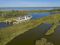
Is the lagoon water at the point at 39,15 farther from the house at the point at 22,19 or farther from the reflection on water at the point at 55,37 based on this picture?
the reflection on water at the point at 55,37

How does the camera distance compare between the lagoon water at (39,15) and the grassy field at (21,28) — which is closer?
the grassy field at (21,28)

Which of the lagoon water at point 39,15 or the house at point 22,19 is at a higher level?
the lagoon water at point 39,15

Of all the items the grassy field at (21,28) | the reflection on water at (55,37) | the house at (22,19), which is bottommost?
the reflection on water at (55,37)

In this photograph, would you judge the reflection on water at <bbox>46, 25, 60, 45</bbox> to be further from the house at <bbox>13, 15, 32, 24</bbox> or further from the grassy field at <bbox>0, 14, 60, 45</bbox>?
the house at <bbox>13, 15, 32, 24</bbox>

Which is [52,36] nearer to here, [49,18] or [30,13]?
[49,18]

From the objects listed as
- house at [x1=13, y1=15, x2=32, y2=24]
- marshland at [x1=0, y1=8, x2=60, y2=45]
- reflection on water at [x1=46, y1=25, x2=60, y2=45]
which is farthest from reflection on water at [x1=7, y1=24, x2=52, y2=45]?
house at [x1=13, y1=15, x2=32, y2=24]

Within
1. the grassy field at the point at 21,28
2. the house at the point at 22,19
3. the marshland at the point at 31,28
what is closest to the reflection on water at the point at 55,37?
the marshland at the point at 31,28
